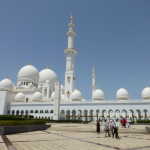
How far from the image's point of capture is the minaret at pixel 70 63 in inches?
2211

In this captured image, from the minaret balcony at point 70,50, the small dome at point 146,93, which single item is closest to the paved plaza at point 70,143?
the small dome at point 146,93

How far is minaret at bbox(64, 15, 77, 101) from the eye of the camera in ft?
184

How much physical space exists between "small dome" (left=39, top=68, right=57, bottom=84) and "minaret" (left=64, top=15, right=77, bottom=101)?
12.2m

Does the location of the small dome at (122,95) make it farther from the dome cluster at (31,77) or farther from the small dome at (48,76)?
the small dome at (48,76)

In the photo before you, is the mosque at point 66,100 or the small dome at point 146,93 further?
the small dome at point 146,93

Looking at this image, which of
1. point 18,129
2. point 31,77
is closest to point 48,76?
point 31,77

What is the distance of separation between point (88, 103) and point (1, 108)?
28.1 metres

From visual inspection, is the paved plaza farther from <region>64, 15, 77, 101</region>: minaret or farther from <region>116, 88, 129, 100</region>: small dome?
<region>64, 15, 77, 101</region>: minaret

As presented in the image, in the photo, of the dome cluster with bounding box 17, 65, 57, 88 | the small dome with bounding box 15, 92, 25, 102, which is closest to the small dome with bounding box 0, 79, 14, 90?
the dome cluster with bounding box 17, 65, 57, 88

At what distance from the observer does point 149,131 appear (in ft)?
60.3

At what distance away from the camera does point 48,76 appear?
68.4 meters

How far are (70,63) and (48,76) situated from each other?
14.5 metres

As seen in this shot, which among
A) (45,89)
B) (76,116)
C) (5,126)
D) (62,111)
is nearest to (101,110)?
(76,116)

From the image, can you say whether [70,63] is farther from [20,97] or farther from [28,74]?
[20,97]
